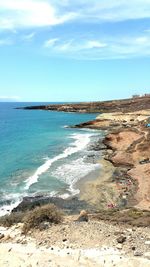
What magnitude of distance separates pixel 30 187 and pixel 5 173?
225 inches

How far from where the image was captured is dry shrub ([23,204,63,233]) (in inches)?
568

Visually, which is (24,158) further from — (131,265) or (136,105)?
(136,105)

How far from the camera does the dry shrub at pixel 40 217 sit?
14436mm

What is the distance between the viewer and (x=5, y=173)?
3347 centimetres

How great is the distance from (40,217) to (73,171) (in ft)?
63.7

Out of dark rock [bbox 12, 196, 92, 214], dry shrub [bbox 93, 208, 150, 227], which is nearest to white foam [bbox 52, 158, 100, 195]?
dark rock [bbox 12, 196, 92, 214]

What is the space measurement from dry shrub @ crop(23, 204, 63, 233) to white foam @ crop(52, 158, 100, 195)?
39.3ft

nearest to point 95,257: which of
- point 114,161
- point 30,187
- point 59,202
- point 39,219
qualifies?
point 39,219

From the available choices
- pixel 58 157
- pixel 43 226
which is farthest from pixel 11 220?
pixel 58 157

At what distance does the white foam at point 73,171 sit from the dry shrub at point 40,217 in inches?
471

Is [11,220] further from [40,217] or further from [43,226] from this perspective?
[43,226]

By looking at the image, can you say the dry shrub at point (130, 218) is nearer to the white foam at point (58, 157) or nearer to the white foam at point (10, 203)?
the white foam at point (10, 203)

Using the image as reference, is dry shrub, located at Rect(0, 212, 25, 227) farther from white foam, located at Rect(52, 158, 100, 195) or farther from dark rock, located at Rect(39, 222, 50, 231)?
white foam, located at Rect(52, 158, 100, 195)

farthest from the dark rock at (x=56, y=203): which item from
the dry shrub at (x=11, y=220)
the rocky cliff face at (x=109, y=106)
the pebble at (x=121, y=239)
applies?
the rocky cliff face at (x=109, y=106)
